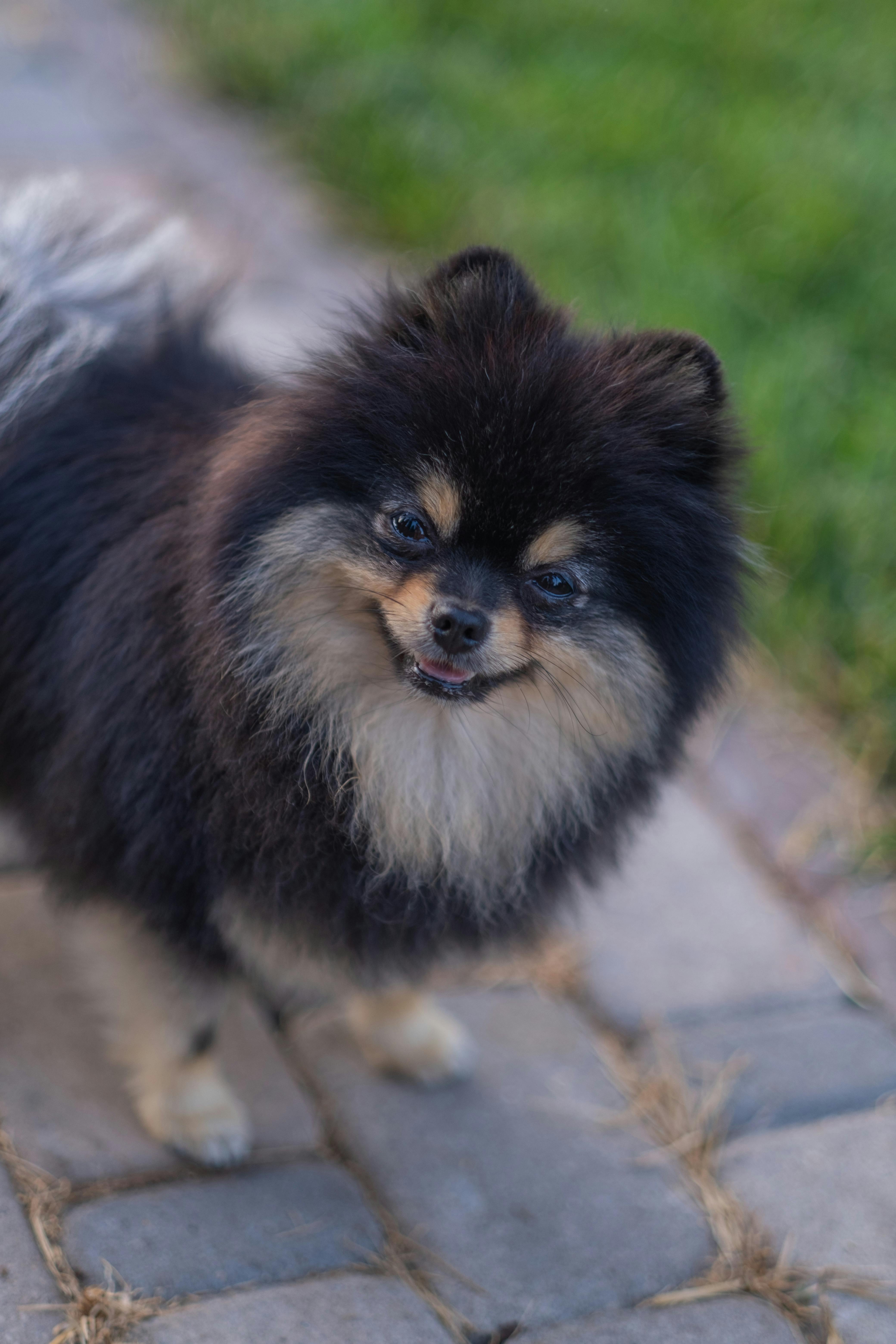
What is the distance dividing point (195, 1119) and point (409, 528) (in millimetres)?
1088

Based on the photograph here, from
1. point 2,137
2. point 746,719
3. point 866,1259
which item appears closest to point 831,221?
point 746,719

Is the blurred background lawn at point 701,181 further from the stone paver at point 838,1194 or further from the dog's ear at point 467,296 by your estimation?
the dog's ear at point 467,296

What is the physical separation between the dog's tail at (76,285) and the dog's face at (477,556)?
1.61 ft

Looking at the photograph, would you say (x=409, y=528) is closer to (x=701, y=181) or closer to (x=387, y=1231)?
(x=387, y=1231)

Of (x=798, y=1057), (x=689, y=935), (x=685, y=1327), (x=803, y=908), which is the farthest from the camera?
(x=803, y=908)

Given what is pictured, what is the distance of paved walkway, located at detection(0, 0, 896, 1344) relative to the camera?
1.86 meters

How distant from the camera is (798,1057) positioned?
8.20 ft

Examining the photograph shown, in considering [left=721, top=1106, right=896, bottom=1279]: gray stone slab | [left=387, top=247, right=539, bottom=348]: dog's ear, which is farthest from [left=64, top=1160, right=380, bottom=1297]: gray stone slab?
[left=387, top=247, right=539, bottom=348]: dog's ear

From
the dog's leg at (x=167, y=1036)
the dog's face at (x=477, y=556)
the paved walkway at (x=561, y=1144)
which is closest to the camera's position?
the dog's face at (x=477, y=556)

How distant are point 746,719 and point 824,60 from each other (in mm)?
4210

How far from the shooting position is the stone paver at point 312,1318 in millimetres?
1726

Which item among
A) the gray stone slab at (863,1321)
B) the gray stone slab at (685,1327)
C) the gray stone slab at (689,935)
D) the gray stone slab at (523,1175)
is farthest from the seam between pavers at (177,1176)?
the gray stone slab at (863,1321)

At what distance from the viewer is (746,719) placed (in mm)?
3385

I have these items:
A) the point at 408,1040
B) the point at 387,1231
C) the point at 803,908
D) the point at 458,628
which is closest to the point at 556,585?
the point at 458,628
